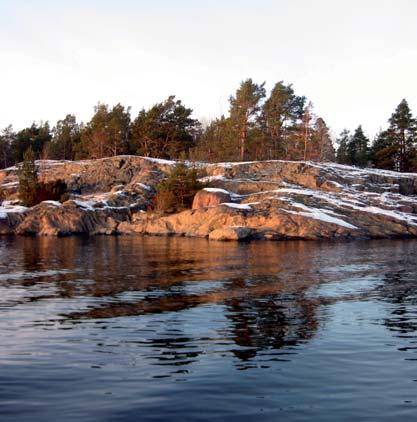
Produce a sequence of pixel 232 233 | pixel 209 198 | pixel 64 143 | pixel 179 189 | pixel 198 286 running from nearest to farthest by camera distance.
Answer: pixel 198 286, pixel 232 233, pixel 209 198, pixel 179 189, pixel 64 143

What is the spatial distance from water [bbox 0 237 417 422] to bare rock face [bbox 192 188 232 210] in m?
34.5

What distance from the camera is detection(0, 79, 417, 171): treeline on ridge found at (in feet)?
276

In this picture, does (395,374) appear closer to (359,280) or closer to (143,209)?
(359,280)

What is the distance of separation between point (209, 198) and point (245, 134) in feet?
94.7

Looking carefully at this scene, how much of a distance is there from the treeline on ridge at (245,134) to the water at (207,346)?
61698 mm

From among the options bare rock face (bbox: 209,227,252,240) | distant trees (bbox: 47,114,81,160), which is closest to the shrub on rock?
bare rock face (bbox: 209,227,252,240)

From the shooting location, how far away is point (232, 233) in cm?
5034

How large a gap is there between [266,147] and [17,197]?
42450 millimetres

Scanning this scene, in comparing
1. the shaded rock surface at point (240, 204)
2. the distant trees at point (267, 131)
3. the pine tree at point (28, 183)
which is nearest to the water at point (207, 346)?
the shaded rock surface at point (240, 204)

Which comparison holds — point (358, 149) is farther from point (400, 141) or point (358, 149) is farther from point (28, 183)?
point (28, 183)

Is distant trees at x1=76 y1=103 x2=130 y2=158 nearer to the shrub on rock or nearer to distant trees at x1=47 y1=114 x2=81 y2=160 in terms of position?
distant trees at x1=47 y1=114 x2=81 y2=160

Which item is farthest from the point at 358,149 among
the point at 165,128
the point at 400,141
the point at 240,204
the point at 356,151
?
the point at 240,204

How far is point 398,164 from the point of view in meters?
90.1

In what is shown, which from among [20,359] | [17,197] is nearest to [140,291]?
[20,359]
